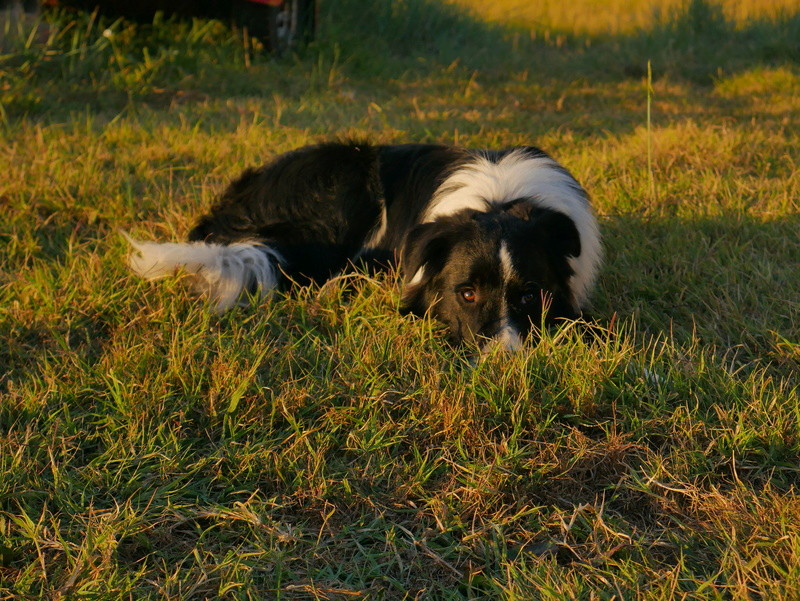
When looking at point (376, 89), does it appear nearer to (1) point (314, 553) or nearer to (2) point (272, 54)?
(2) point (272, 54)

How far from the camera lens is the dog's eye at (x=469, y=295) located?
323cm

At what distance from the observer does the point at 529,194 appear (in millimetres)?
3707

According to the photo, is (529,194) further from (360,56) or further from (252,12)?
(360,56)

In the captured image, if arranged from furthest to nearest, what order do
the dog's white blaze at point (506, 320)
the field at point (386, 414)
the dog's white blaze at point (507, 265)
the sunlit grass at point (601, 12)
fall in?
1. the sunlit grass at point (601, 12)
2. the dog's white blaze at point (507, 265)
3. the dog's white blaze at point (506, 320)
4. the field at point (386, 414)

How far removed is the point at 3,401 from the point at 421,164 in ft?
7.45

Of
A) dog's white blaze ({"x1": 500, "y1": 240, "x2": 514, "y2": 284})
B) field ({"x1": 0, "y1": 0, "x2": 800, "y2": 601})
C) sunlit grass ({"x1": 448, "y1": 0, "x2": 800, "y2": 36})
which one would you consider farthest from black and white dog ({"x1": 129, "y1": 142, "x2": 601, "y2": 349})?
sunlit grass ({"x1": 448, "y1": 0, "x2": 800, "y2": 36})

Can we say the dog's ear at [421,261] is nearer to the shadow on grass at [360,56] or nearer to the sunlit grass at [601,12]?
the shadow on grass at [360,56]

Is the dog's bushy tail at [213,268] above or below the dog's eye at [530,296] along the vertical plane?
below

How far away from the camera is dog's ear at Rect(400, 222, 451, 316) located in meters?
3.25

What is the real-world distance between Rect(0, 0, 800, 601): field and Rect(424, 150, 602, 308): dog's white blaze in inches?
8.7

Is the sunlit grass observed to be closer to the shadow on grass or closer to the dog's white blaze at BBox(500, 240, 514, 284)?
the shadow on grass

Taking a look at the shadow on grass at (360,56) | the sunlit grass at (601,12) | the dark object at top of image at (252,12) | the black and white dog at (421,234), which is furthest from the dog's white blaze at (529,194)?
the sunlit grass at (601,12)

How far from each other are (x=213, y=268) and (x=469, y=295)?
46.7 inches

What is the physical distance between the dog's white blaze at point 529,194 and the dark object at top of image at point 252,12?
15.4 ft
